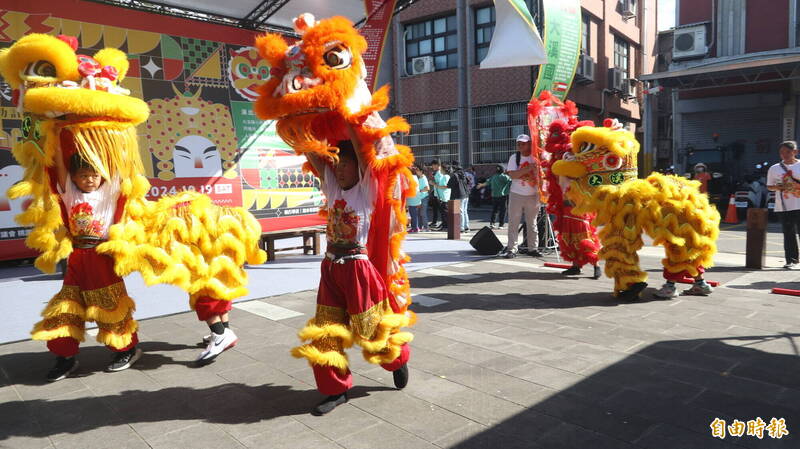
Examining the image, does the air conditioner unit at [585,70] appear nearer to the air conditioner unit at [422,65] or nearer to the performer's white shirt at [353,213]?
the air conditioner unit at [422,65]

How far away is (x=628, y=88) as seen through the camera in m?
23.1

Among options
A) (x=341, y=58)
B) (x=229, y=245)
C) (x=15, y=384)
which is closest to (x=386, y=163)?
(x=341, y=58)

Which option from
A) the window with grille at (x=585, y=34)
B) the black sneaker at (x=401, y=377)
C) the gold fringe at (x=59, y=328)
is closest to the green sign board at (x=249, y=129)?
the gold fringe at (x=59, y=328)

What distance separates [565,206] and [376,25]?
4.19 meters

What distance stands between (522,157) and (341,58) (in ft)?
18.0

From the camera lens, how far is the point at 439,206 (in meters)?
13.1

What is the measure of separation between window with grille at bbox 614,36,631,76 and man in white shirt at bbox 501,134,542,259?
18.4 meters

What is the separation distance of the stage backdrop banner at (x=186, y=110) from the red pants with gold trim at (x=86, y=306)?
187 inches

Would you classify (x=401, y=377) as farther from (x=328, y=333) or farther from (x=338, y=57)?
(x=338, y=57)

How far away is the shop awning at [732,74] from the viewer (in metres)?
14.9

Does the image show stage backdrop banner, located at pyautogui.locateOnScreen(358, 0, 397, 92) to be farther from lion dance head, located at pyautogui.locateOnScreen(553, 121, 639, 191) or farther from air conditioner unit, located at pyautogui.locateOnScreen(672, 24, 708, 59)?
air conditioner unit, located at pyautogui.locateOnScreen(672, 24, 708, 59)

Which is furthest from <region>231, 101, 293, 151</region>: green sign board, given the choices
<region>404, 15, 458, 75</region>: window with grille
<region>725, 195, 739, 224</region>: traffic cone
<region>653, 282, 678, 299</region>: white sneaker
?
<region>404, 15, 458, 75</region>: window with grille

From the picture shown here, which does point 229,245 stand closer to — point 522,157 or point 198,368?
point 198,368

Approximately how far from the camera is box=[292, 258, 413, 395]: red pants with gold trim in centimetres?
288
